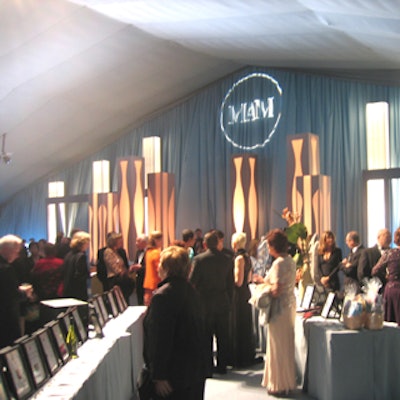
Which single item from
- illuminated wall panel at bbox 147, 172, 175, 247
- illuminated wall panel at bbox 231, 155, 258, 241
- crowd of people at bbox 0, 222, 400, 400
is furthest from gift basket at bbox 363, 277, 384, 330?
illuminated wall panel at bbox 147, 172, 175, 247

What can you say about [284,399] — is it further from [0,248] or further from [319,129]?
[319,129]

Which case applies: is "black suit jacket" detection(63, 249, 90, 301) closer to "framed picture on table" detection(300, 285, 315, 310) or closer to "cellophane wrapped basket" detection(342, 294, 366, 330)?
"framed picture on table" detection(300, 285, 315, 310)

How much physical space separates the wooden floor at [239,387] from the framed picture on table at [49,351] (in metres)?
1.77

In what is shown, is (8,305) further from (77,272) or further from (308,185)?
(308,185)

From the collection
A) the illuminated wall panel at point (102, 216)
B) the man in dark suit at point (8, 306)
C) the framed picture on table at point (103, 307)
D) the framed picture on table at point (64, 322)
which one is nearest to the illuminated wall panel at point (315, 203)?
the illuminated wall panel at point (102, 216)

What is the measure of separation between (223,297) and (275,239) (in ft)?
3.28

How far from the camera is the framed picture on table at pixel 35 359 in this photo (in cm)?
259

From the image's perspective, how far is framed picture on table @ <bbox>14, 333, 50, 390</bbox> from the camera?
2.59 m

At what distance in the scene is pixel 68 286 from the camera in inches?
191

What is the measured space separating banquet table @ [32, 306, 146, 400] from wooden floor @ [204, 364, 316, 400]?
24.2 inches

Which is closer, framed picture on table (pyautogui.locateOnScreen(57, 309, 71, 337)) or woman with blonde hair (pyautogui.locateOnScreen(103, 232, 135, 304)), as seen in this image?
framed picture on table (pyautogui.locateOnScreen(57, 309, 71, 337))

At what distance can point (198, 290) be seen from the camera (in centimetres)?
507

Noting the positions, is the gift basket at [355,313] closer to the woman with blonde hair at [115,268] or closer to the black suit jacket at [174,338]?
the black suit jacket at [174,338]

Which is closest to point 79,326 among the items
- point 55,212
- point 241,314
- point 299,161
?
point 241,314
